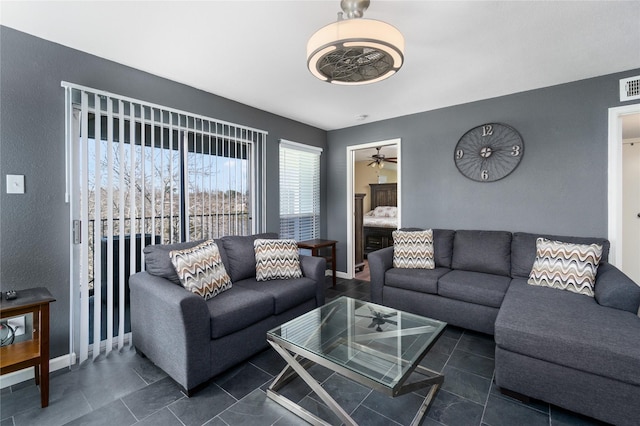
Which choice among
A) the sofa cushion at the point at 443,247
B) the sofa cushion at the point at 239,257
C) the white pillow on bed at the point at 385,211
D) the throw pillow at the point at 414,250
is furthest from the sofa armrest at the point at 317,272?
the white pillow on bed at the point at 385,211

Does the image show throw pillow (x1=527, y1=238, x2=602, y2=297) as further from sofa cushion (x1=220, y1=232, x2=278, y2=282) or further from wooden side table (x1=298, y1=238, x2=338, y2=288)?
sofa cushion (x1=220, y1=232, x2=278, y2=282)

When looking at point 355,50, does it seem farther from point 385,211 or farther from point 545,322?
point 385,211

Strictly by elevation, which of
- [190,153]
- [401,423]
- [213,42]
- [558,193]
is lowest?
[401,423]

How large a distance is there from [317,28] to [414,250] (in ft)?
8.08

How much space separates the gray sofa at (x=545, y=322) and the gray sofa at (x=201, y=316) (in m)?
1.41

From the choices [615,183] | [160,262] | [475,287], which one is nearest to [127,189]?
[160,262]

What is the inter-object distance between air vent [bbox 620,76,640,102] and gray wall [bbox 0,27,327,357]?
4616 mm

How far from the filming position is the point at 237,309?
202cm

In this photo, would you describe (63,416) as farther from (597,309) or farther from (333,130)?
(333,130)

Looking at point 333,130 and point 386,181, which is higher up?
point 333,130

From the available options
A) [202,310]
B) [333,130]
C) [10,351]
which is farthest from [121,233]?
[333,130]

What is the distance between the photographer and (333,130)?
4711 millimetres

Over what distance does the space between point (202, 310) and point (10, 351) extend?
3.92 feet

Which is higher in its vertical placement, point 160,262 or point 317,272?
point 160,262
